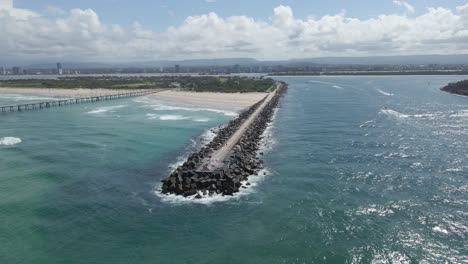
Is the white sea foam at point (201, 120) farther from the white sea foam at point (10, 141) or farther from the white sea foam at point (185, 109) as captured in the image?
the white sea foam at point (10, 141)

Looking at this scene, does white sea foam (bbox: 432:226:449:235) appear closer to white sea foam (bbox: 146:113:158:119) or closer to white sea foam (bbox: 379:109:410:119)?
white sea foam (bbox: 379:109:410:119)

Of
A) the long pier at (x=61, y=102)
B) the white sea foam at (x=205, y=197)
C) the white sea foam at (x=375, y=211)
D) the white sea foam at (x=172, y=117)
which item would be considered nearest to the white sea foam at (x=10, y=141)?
the white sea foam at (x=172, y=117)

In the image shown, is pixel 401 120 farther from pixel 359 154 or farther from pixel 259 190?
pixel 259 190

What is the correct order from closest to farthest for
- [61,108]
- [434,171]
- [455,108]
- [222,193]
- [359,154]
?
[222,193], [434,171], [359,154], [455,108], [61,108]

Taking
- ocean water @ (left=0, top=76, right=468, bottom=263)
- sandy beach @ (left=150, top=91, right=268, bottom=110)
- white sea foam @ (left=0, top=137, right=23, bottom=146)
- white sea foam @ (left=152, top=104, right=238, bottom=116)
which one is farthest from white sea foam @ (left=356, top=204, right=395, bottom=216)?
sandy beach @ (left=150, top=91, right=268, bottom=110)

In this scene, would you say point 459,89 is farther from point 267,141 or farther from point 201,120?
point 267,141

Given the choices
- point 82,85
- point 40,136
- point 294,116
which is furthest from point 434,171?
point 82,85

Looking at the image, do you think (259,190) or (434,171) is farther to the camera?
(434,171)

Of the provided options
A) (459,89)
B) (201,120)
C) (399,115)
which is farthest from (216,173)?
(459,89)
